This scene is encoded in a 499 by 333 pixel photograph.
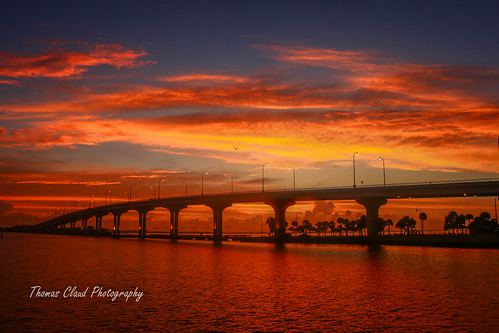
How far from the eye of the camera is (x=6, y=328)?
32.5 metres

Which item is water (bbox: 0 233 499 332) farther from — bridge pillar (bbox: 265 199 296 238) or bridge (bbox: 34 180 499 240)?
bridge pillar (bbox: 265 199 296 238)

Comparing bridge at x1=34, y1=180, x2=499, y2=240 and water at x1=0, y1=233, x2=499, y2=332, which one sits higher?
bridge at x1=34, y1=180, x2=499, y2=240

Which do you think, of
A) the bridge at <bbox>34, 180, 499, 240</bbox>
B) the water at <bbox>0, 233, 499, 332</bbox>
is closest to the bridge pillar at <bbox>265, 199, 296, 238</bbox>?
the bridge at <bbox>34, 180, 499, 240</bbox>

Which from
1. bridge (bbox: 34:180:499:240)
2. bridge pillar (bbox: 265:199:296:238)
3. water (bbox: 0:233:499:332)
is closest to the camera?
water (bbox: 0:233:499:332)

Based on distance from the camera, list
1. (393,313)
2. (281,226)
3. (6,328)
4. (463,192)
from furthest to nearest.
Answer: (281,226) → (463,192) → (393,313) → (6,328)

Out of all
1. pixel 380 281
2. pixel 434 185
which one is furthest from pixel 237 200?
pixel 380 281

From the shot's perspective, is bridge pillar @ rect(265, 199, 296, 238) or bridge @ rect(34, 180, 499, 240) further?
bridge pillar @ rect(265, 199, 296, 238)

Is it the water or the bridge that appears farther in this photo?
the bridge

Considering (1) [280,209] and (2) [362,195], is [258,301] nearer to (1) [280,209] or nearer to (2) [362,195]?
(2) [362,195]

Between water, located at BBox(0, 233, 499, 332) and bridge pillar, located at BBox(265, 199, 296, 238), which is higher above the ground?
bridge pillar, located at BBox(265, 199, 296, 238)

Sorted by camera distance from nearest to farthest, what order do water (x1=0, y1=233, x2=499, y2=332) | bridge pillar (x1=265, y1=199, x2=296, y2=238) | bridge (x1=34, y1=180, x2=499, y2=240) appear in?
water (x1=0, y1=233, x2=499, y2=332) → bridge (x1=34, y1=180, x2=499, y2=240) → bridge pillar (x1=265, y1=199, x2=296, y2=238)

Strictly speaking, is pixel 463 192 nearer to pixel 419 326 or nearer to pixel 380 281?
pixel 380 281

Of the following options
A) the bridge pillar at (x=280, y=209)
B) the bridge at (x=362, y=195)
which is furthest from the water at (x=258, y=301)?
the bridge pillar at (x=280, y=209)

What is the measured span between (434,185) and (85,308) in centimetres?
10203
